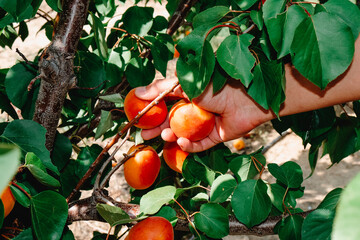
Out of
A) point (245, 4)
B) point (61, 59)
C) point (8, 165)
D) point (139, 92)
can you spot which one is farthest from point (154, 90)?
point (8, 165)

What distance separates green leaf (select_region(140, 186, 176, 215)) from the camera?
758 millimetres

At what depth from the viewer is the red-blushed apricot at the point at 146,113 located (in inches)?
36.3

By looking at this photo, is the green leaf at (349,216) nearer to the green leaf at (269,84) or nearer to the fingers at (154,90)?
the green leaf at (269,84)

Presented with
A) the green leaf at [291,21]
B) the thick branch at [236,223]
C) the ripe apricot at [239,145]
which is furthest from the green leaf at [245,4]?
the ripe apricot at [239,145]

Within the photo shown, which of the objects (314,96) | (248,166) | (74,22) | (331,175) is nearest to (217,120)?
(248,166)

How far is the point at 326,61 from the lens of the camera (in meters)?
0.55

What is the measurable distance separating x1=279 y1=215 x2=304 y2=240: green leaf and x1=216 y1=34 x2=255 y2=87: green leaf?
0.36 meters

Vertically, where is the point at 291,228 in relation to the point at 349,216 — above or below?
below

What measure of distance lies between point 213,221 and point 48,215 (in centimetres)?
33

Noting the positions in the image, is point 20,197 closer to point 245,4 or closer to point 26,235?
point 26,235

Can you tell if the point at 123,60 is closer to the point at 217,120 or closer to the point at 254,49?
the point at 217,120

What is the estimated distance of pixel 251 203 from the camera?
0.78 metres

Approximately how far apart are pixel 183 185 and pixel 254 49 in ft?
2.21

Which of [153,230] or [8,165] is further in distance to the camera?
[153,230]
